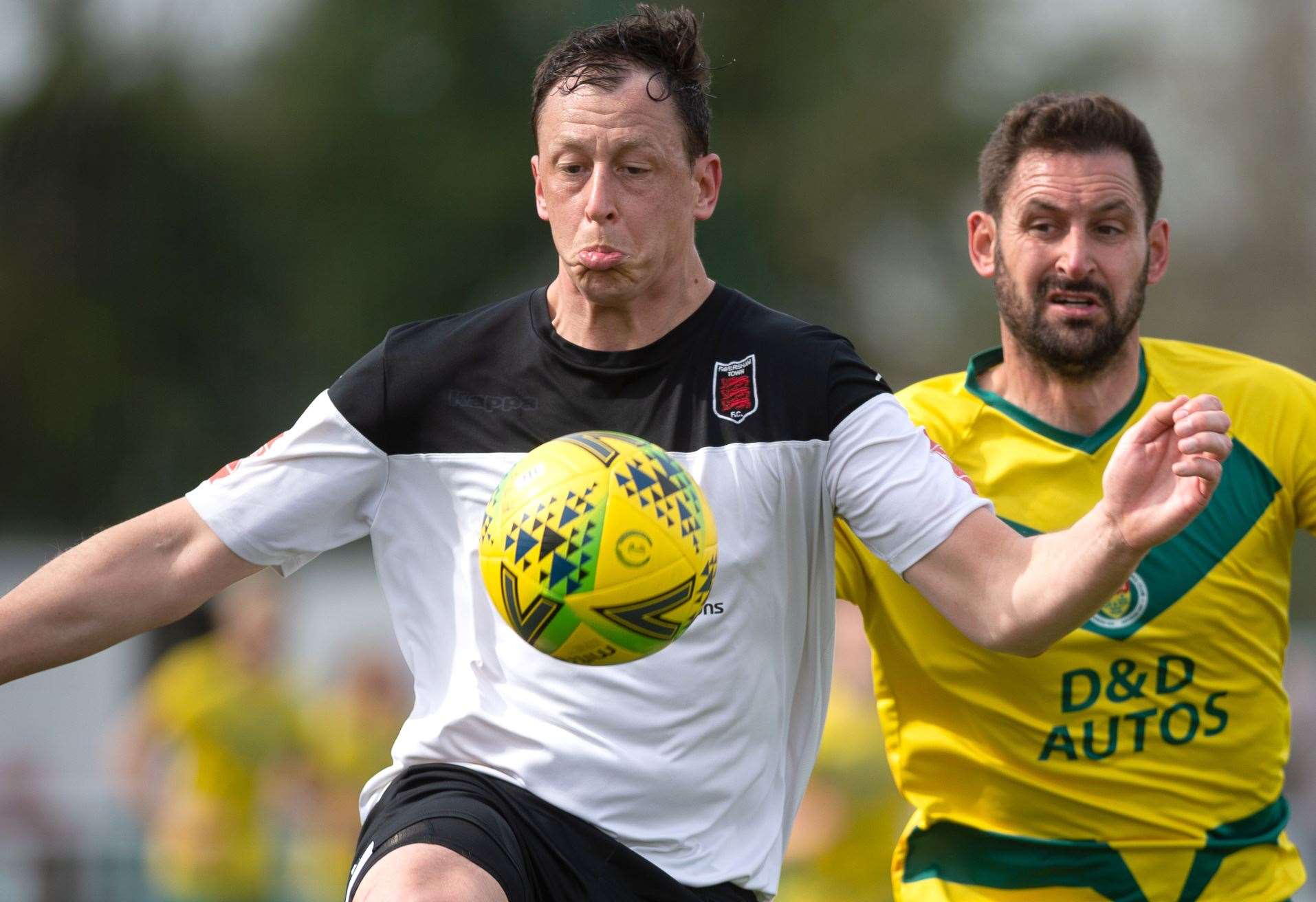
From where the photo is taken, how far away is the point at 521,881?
420 cm

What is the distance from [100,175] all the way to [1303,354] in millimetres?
18690

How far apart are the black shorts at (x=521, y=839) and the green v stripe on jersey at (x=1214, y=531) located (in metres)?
1.55

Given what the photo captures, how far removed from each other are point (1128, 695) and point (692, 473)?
150 cm

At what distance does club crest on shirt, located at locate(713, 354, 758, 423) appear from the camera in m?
4.55

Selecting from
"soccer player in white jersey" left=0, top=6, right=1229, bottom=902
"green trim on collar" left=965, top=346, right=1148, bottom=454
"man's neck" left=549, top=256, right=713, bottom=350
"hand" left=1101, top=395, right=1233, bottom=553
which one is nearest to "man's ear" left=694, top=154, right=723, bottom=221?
"soccer player in white jersey" left=0, top=6, right=1229, bottom=902

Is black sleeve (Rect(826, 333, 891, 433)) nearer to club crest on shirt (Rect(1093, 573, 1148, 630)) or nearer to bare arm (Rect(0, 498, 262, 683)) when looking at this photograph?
club crest on shirt (Rect(1093, 573, 1148, 630))

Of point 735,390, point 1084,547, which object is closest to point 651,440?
point 735,390

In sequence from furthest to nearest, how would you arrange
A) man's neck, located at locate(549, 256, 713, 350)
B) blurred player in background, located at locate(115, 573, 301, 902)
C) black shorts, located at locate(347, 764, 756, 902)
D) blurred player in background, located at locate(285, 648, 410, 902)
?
1. blurred player in background, located at locate(285, 648, 410, 902)
2. blurred player in background, located at locate(115, 573, 301, 902)
3. man's neck, located at locate(549, 256, 713, 350)
4. black shorts, located at locate(347, 764, 756, 902)

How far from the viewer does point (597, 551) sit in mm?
3912

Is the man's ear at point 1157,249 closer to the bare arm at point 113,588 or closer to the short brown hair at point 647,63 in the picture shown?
the short brown hair at point 647,63

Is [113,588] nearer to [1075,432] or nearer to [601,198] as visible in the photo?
[601,198]

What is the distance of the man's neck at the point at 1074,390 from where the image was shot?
5.23 metres

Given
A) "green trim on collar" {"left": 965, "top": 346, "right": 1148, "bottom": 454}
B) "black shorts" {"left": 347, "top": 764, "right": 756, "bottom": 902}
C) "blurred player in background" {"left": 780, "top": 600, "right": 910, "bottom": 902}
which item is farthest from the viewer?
"blurred player in background" {"left": 780, "top": 600, "right": 910, "bottom": 902}

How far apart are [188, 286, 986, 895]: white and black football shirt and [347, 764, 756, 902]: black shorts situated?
0.05 meters
